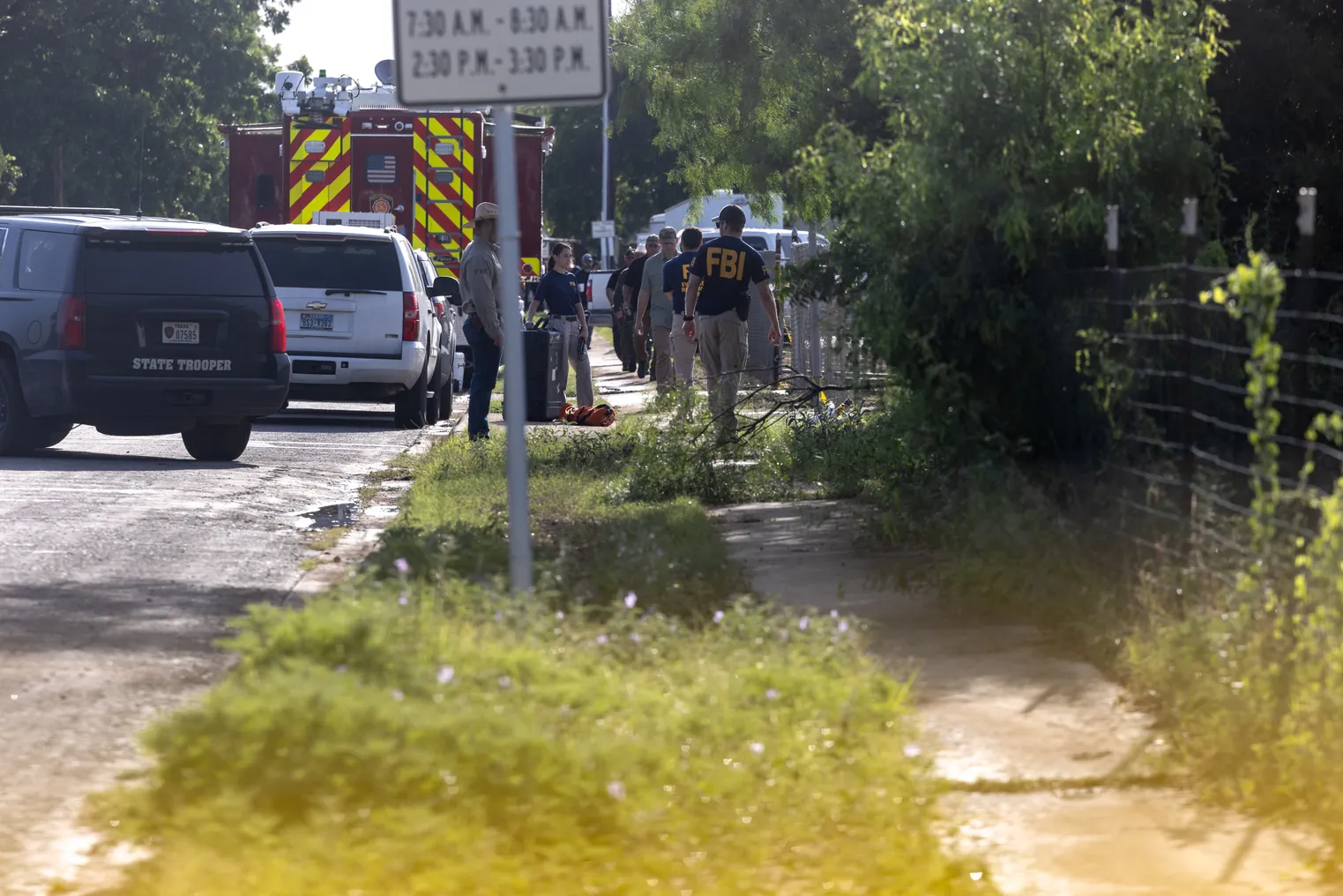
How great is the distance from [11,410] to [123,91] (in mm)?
48563

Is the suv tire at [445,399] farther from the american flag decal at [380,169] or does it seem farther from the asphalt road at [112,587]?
the asphalt road at [112,587]

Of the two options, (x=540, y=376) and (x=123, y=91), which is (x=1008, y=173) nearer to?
(x=540, y=376)

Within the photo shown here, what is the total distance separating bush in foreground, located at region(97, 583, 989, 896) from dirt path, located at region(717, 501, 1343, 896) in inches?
8.8

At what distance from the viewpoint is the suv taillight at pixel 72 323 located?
50.1 feet

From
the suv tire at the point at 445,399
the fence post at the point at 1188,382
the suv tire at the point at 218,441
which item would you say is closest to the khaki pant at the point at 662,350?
the suv tire at the point at 445,399

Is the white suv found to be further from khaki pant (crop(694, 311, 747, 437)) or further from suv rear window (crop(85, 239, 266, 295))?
khaki pant (crop(694, 311, 747, 437))

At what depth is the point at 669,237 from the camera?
21.2 m

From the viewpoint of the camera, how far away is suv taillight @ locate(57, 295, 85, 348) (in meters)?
15.3

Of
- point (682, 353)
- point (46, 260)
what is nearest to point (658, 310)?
point (682, 353)

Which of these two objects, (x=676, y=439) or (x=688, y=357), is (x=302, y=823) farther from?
(x=688, y=357)

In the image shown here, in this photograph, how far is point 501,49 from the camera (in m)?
6.59

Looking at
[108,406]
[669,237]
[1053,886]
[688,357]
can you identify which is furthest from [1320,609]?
[669,237]

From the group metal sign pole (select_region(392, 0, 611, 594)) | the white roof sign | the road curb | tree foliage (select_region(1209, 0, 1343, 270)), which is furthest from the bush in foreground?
tree foliage (select_region(1209, 0, 1343, 270))

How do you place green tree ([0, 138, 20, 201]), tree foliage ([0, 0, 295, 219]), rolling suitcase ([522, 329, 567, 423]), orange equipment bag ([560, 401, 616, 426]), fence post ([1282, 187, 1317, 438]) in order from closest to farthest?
fence post ([1282, 187, 1317, 438]), rolling suitcase ([522, 329, 567, 423]), orange equipment bag ([560, 401, 616, 426]), green tree ([0, 138, 20, 201]), tree foliage ([0, 0, 295, 219])
